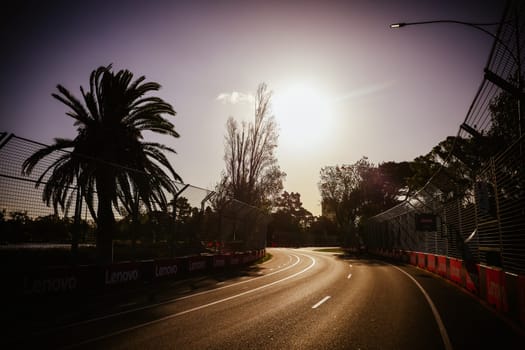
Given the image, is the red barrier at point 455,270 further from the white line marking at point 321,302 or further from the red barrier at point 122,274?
the red barrier at point 122,274

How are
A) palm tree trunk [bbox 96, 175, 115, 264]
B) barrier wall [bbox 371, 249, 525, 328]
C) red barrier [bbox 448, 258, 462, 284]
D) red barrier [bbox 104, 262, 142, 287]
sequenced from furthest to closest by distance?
red barrier [bbox 448, 258, 462, 284], red barrier [bbox 104, 262, 142, 287], palm tree trunk [bbox 96, 175, 115, 264], barrier wall [bbox 371, 249, 525, 328]

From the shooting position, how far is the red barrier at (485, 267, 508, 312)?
884cm

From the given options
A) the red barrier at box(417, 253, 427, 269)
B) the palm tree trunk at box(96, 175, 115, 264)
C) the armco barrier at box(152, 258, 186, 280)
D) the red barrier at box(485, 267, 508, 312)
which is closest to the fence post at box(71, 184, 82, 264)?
the palm tree trunk at box(96, 175, 115, 264)

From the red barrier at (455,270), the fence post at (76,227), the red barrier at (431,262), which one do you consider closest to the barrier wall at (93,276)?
the fence post at (76,227)

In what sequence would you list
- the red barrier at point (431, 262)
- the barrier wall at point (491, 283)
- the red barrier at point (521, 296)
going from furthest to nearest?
the red barrier at point (431, 262) < the barrier wall at point (491, 283) < the red barrier at point (521, 296)

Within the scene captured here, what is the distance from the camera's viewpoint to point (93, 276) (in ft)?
35.6

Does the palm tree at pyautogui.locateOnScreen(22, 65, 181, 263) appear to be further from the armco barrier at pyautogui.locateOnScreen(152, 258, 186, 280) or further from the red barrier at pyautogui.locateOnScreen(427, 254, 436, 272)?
the red barrier at pyautogui.locateOnScreen(427, 254, 436, 272)

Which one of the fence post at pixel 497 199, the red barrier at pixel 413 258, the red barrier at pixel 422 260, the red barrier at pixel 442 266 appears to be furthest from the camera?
the red barrier at pixel 413 258

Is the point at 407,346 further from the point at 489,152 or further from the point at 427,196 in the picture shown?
the point at 427,196

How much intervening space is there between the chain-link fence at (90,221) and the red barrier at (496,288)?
1204cm

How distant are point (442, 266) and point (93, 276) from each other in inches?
631

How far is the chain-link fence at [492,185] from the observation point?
790cm

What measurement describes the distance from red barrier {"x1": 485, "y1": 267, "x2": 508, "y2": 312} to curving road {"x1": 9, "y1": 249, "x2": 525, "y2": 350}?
1.41ft

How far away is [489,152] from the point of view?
14.4 m
